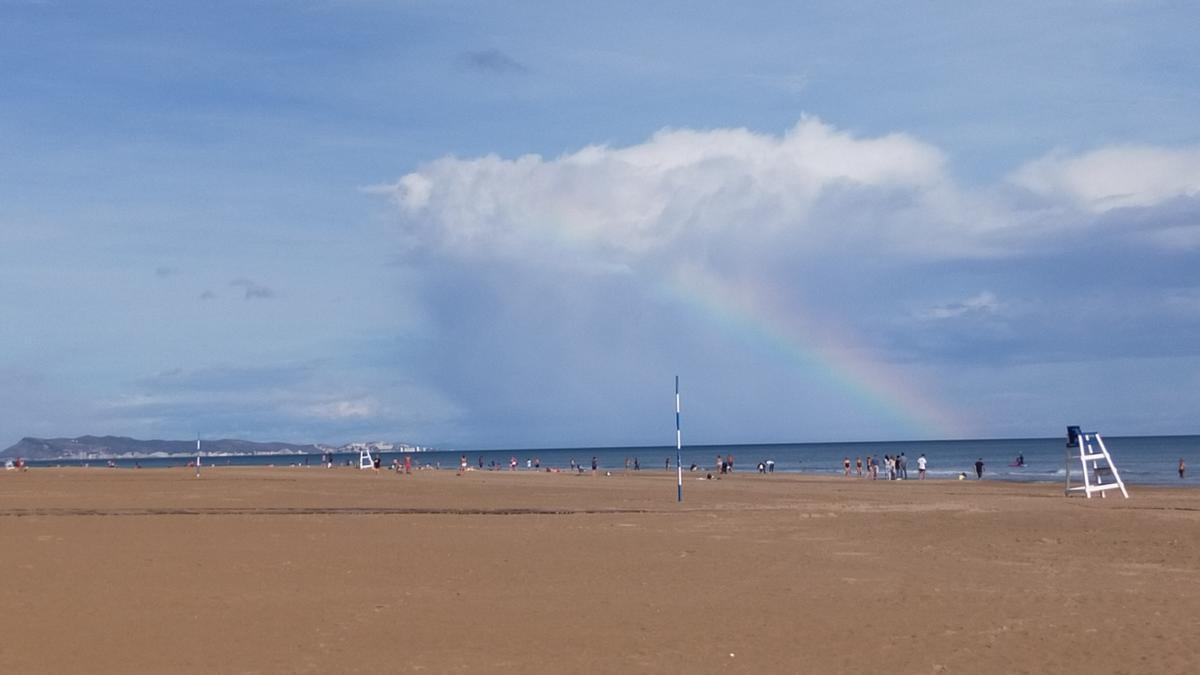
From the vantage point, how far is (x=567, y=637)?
38.3ft

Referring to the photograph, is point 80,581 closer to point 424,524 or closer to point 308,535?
point 308,535

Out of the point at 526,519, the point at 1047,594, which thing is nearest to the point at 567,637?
the point at 1047,594

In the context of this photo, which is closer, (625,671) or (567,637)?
(625,671)

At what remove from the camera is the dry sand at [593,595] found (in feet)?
35.0

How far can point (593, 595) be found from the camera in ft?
47.3

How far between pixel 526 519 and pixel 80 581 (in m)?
13.7

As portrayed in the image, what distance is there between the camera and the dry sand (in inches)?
420

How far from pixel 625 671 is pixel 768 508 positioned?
22.8 meters

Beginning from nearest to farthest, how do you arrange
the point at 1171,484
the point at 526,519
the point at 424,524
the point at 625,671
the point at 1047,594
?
1. the point at 625,671
2. the point at 1047,594
3. the point at 424,524
4. the point at 526,519
5. the point at 1171,484

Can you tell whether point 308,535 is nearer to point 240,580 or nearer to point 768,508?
point 240,580

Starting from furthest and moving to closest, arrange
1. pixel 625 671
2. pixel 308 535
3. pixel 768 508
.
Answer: pixel 768 508 < pixel 308 535 < pixel 625 671

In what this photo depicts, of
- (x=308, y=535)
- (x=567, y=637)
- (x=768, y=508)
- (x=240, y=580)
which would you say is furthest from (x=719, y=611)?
(x=768, y=508)

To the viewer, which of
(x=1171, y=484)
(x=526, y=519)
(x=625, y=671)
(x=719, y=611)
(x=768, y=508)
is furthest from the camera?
(x=1171, y=484)

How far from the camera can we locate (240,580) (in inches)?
600
